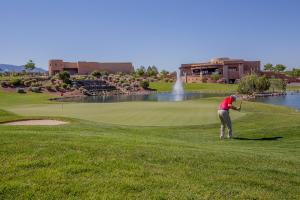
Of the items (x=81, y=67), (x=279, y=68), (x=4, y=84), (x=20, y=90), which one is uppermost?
(x=81, y=67)

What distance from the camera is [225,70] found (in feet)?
498

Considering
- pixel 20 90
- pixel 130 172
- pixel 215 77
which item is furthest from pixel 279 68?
pixel 130 172

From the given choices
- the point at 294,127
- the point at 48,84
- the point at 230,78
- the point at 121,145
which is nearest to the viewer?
the point at 121,145

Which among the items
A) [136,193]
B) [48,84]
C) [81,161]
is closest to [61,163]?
[81,161]

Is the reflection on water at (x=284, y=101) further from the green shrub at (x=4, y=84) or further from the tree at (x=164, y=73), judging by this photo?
the tree at (x=164, y=73)

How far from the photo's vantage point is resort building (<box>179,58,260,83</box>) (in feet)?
496

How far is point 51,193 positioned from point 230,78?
15031 cm

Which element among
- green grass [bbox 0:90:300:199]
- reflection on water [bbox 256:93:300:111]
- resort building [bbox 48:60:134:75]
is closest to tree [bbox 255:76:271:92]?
reflection on water [bbox 256:93:300:111]

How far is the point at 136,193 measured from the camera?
694cm

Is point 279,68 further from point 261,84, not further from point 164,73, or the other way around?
point 261,84

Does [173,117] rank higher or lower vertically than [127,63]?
lower

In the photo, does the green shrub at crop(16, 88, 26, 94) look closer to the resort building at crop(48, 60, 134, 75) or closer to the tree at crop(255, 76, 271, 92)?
the tree at crop(255, 76, 271, 92)

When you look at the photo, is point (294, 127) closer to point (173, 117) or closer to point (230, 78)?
point (173, 117)

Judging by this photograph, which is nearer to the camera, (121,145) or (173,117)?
(121,145)
